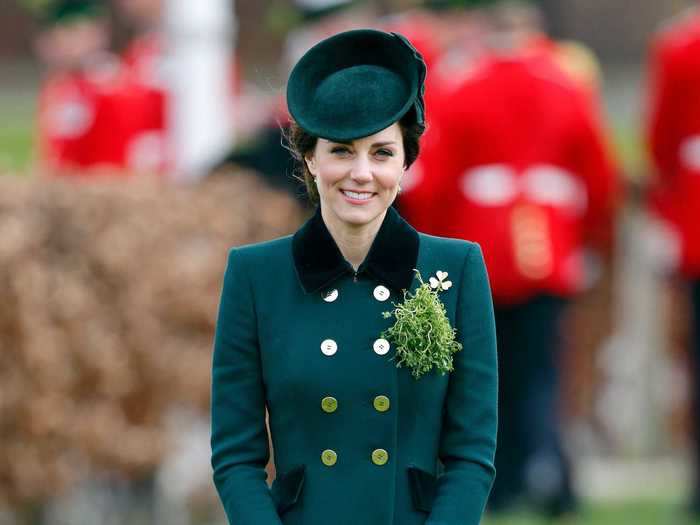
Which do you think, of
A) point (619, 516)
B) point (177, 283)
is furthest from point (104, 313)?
point (619, 516)

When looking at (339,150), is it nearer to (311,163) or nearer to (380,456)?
(311,163)

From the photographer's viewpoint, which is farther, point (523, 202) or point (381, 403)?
point (523, 202)

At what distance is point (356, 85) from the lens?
3639mm

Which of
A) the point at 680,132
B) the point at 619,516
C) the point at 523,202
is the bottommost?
the point at 619,516

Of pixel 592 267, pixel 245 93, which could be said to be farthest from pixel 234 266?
pixel 245 93

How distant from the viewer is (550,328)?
8.14m

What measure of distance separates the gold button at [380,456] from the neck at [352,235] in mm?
349

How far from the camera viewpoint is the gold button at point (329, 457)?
364cm

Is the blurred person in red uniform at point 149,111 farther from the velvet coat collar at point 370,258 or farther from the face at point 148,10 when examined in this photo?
the velvet coat collar at point 370,258

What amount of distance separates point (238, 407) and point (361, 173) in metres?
0.49

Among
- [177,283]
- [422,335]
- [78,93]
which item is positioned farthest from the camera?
[78,93]

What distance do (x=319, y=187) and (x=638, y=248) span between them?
6.61 meters

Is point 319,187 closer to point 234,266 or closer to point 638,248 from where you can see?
point 234,266

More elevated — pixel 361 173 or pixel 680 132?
pixel 680 132
